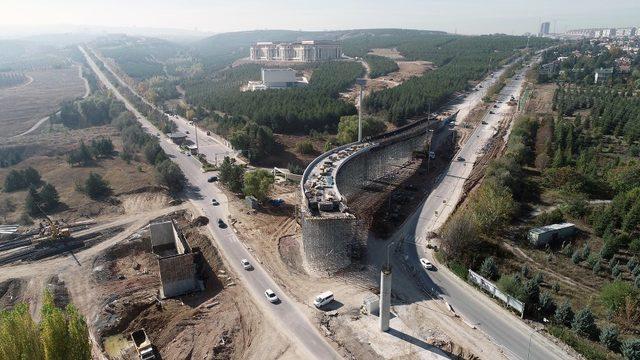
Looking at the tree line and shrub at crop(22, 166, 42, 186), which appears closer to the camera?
shrub at crop(22, 166, 42, 186)

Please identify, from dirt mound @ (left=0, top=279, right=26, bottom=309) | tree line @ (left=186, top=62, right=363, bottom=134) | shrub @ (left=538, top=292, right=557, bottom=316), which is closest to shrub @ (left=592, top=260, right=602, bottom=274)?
shrub @ (left=538, top=292, right=557, bottom=316)

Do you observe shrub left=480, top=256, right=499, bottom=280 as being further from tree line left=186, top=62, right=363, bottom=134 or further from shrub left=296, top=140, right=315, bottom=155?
tree line left=186, top=62, right=363, bottom=134

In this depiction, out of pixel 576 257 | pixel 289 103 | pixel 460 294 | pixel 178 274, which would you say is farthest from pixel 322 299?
pixel 289 103

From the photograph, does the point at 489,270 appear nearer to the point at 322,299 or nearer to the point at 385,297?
the point at 385,297

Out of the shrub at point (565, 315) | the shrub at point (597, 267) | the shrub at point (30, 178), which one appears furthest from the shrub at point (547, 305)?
the shrub at point (30, 178)

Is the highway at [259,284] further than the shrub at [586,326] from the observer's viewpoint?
Yes

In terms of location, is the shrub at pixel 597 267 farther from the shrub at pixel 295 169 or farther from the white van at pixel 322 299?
the shrub at pixel 295 169
